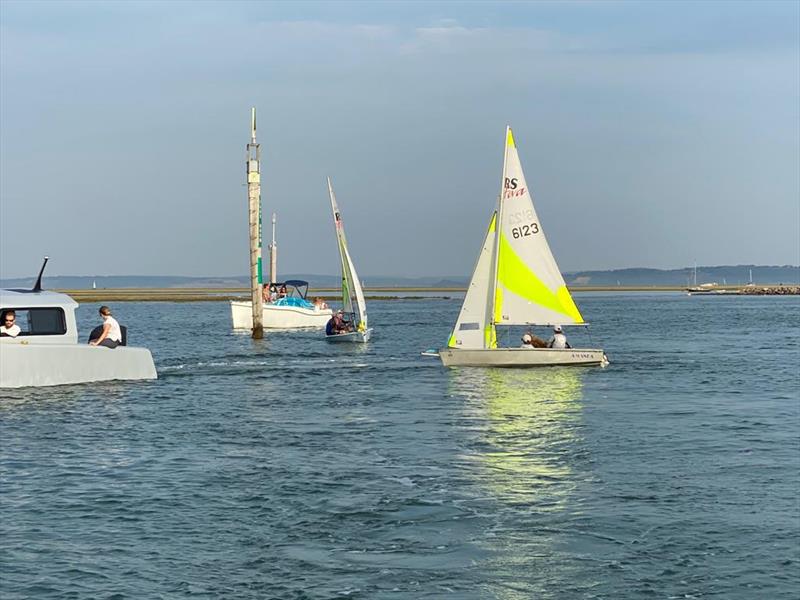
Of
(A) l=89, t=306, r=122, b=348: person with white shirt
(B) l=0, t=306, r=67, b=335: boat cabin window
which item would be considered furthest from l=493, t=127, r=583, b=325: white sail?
(B) l=0, t=306, r=67, b=335: boat cabin window

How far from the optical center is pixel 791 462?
24.3 m

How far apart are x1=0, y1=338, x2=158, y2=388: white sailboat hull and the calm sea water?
2.00ft

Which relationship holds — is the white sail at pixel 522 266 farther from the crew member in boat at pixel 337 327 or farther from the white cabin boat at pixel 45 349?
the crew member in boat at pixel 337 327

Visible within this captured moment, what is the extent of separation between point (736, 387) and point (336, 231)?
120 feet

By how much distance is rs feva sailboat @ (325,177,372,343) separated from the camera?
67.4 m

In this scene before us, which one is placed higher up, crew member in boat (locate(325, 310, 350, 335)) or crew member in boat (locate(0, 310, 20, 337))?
crew member in boat (locate(0, 310, 20, 337))

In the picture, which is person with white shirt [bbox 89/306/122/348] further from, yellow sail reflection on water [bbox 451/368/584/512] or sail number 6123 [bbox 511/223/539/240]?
sail number 6123 [bbox 511/223/539/240]

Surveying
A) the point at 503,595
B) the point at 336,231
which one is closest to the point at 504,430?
the point at 503,595

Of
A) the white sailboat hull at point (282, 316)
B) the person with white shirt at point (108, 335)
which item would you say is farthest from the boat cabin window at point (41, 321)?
the white sailboat hull at point (282, 316)

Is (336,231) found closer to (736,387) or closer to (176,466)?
(736,387)

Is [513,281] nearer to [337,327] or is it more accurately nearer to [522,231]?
[522,231]

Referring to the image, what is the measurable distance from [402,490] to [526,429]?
30.9ft

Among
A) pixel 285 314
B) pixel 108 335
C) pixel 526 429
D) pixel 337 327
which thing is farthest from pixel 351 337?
pixel 526 429

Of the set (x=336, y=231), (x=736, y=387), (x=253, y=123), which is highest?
(x=253, y=123)
